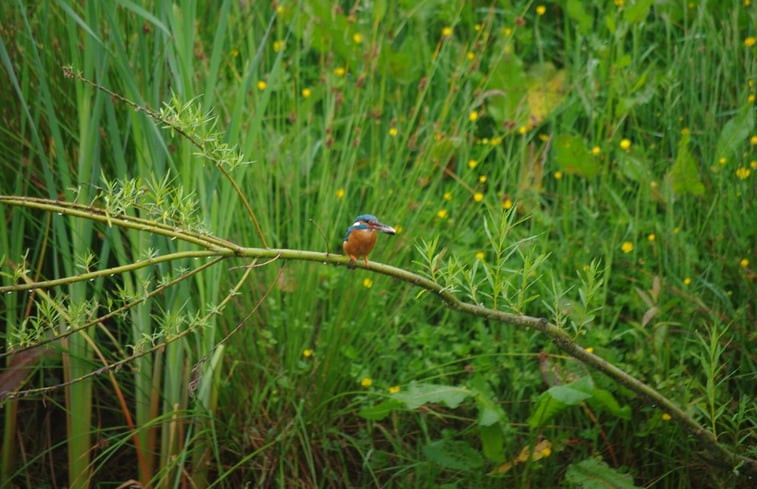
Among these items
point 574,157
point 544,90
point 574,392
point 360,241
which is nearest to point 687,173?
point 574,157

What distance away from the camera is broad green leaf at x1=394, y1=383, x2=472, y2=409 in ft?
8.38

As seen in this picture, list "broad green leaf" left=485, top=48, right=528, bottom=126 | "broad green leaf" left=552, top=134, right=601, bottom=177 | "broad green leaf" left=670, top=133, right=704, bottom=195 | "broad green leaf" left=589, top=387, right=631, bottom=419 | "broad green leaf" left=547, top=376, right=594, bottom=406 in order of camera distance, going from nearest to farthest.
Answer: "broad green leaf" left=547, top=376, right=594, bottom=406
"broad green leaf" left=589, top=387, right=631, bottom=419
"broad green leaf" left=670, top=133, right=704, bottom=195
"broad green leaf" left=552, top=134, right=601, bottom=177
"broad green leaf" left=485, top=48, right=528, bottom=126

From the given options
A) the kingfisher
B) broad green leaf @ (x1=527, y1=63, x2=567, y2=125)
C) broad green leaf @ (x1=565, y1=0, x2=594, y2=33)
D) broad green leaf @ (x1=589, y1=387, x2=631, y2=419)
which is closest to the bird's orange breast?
the kingfisher

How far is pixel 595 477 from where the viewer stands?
258cm

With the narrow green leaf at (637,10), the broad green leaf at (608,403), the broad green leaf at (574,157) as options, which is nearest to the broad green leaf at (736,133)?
the broad green leaf at (574,157)

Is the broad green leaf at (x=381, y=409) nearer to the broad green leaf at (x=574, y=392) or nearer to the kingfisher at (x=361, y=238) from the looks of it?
the broad green leaf at (x=574, y=392)

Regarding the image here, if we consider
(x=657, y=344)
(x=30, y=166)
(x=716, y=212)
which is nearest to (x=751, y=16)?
(x=716, y=212)

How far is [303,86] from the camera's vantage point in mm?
4180

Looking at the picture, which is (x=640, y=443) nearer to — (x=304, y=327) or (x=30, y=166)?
(x=304, y=327)

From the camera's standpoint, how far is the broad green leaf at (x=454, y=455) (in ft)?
8.71

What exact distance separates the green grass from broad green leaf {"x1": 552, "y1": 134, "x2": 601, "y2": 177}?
11 millimetres

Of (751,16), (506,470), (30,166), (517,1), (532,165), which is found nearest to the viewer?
(506,470)

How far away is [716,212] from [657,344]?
630 mm

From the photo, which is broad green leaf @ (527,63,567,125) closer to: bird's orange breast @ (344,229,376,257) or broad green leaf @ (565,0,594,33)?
broad green leaf @ (565,0,594,33)
